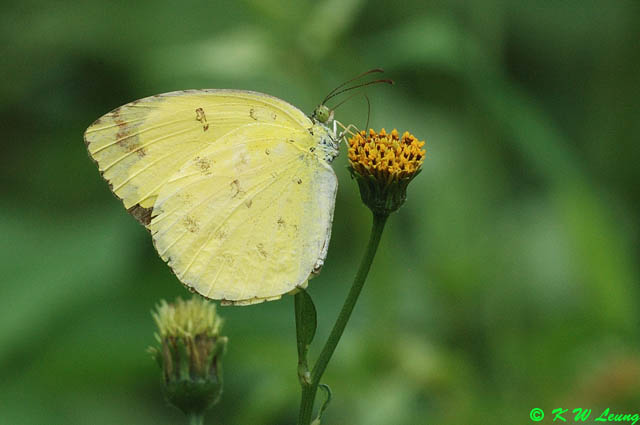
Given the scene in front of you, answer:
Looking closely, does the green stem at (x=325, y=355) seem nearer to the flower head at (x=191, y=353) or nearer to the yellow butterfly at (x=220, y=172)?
the flower head at (x=191, y=353)

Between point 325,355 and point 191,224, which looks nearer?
point 325,355

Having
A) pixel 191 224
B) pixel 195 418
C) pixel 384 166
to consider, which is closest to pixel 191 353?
pixel 195 418

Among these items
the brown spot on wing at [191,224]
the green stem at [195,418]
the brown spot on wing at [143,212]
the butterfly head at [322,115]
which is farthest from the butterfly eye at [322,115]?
the green stem at [195,418]

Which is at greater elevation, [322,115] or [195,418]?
[322,115]

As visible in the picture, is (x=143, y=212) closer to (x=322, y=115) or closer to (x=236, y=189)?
(x=236, y=189)

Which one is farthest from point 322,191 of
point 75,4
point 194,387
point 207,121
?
point 75,4

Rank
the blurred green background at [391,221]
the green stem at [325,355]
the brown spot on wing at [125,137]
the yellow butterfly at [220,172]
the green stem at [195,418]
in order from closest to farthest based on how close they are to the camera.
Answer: the green stem at [325,355], the green stem at [195,418], the yellow butterfly at [220,172], the brown spot on wing at [125,137], the blurred green background at [391,221]

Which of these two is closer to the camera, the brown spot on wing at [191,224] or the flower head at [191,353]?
the flower head at [191,353]
